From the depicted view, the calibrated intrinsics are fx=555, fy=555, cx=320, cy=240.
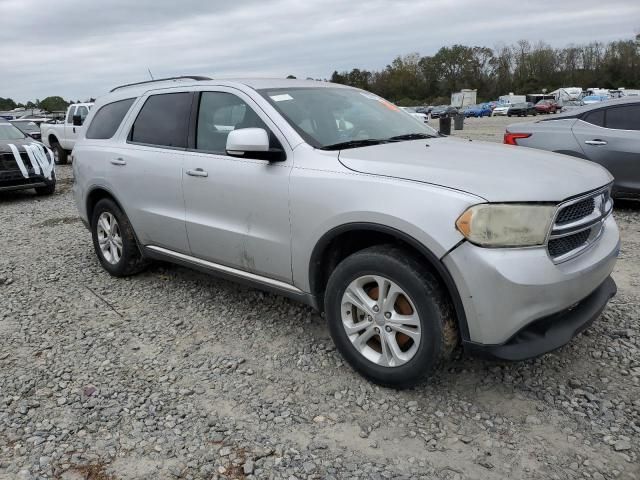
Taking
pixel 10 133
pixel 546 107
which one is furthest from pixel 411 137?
pixel 546 107

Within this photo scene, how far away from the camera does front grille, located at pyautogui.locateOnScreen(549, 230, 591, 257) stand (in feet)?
8.91

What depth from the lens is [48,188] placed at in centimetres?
1087

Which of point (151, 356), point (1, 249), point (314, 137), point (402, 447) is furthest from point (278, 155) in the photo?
point (1, 249)

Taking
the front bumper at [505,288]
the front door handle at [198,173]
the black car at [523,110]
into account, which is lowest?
the black car at [523,110]

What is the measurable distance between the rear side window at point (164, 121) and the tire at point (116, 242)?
72cm

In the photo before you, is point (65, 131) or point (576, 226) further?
point (65, 131)

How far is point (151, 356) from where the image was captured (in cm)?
369

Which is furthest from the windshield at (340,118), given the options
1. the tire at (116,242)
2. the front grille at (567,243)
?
the tire at (116,242)

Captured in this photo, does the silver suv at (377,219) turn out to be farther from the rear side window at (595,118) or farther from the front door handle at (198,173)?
the rear side window at (595,118)

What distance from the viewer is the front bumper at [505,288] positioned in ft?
8.38

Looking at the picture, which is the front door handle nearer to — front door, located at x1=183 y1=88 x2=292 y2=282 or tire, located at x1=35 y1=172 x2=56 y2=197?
front door, located at x1=183 y1=88 x2=292 y2=282

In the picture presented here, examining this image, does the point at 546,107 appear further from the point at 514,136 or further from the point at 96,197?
the point at 96,197

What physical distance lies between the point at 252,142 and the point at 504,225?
5.04ft

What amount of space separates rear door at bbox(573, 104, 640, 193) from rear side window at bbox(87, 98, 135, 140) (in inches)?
212
